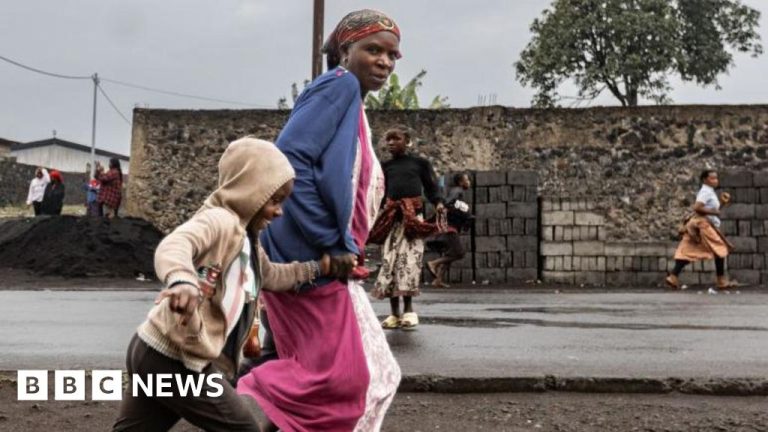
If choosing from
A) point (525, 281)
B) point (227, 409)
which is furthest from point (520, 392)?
point (525, 281)

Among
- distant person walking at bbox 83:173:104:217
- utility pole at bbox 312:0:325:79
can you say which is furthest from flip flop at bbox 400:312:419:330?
distant person walking at bbox 83:173:104:217

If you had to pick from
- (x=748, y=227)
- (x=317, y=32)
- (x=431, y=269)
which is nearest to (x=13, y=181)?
(x=317, y=32)

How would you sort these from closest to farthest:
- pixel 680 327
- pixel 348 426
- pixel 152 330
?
pixel 152 330 < pixel 348 426 < pixel 680 327

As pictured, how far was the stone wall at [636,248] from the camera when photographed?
59.1ft

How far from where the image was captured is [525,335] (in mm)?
9312

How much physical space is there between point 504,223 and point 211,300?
48.5 feet

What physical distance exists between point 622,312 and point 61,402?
24.3 feet

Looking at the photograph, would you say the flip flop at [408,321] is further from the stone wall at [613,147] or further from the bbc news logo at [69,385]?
the stone wall at [613,147]

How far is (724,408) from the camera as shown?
6113 millimetres

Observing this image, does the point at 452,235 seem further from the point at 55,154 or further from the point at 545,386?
the point at 55,154

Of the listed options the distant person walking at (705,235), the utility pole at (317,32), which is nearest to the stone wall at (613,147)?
the utility pole at (317,32)

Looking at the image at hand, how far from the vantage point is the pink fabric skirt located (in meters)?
3.99

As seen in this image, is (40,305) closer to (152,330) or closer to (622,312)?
(622,312)

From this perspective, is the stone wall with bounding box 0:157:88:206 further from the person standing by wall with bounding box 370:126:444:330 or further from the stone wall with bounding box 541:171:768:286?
the person standing by wall with bounding box 370:126:444:330
